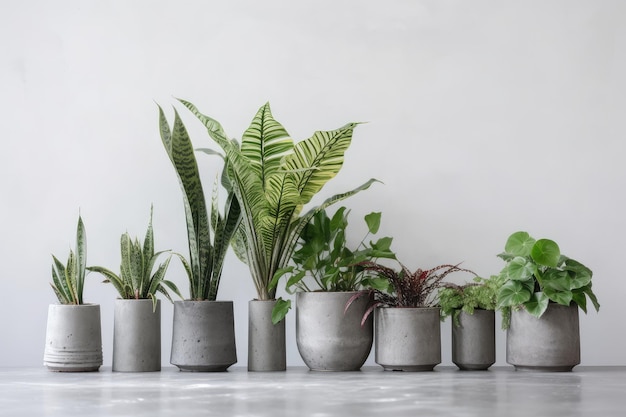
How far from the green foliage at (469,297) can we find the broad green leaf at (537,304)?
0.08 metres

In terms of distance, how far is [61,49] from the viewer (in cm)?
219

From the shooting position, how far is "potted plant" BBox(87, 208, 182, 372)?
1.88m

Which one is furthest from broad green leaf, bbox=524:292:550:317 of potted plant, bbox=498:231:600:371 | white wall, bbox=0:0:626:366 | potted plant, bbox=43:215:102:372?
potted plant, bbox=43:215:102:372

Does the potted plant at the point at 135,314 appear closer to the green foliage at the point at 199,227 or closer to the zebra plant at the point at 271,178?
the green foliage at the point at 199,227

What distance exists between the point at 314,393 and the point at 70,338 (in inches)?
29.1

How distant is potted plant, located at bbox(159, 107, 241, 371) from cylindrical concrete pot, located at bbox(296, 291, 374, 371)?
20 cm

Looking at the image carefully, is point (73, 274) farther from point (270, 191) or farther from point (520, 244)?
point (520, 244)

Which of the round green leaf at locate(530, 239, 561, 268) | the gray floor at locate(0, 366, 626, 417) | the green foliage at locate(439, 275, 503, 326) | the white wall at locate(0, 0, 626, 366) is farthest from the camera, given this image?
the white wall at locate(0, 0, 626, 366)

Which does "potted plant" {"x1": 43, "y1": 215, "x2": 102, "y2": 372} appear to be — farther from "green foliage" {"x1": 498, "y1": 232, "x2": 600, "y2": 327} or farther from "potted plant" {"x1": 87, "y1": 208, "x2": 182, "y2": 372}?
"green foliage" {"x1": 498, "y1": 232, "x2": 600, "y2": 327}

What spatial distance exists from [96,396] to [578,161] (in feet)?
4.83

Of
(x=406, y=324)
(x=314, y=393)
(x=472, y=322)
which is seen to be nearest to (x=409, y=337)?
(x=406, y=324)

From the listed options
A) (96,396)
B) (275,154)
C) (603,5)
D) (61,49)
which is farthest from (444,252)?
(61,49)

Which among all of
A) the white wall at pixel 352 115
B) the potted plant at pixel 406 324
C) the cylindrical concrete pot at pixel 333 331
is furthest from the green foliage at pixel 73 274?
the potted plant at pixel 406 324

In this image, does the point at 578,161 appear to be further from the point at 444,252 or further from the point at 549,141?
the point at 444,252
